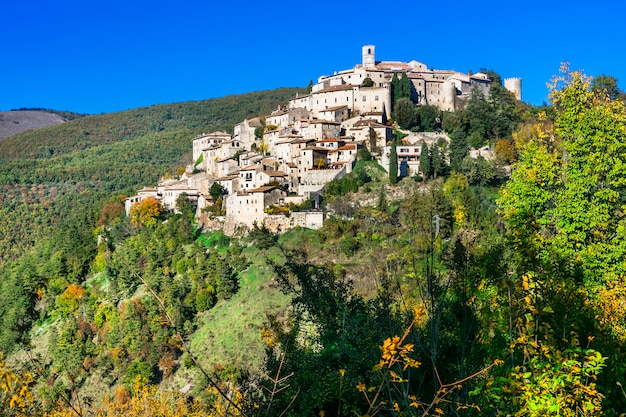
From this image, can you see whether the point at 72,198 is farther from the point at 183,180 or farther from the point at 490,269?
the point at 490,269

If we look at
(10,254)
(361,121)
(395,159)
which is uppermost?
(361,121)

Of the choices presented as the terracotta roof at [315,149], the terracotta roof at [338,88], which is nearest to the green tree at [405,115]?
the terracotta roof at [338,88]

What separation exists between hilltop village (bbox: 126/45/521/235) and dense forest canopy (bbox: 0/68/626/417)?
146cm

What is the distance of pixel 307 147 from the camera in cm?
4747

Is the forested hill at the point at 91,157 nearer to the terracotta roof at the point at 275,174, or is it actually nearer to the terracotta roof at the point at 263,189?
the terracotta roof at the point at 275,174

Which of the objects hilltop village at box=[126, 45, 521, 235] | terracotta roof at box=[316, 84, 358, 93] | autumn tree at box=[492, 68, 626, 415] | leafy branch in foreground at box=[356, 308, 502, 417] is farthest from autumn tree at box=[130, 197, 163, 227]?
leafy branch in foreground at box=[356, 308, 502, 417]

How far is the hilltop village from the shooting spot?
43625 millimetres

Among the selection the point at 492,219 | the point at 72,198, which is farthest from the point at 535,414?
the point at 72,198

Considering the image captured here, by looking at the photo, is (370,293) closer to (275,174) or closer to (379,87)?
(275,174)

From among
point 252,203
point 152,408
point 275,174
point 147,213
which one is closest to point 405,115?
point 275,174

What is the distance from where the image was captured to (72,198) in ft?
300

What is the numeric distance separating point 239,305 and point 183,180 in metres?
20.1

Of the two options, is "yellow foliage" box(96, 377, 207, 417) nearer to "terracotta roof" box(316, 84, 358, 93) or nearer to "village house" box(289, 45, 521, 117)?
"village house" box(289, 45, 521, 117)

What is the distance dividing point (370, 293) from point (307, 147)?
24261 millimetres
